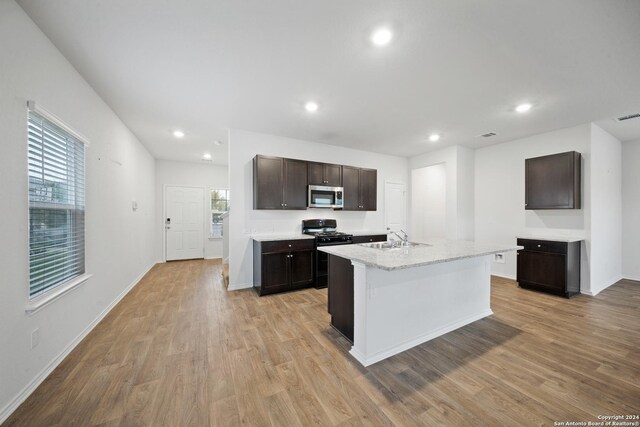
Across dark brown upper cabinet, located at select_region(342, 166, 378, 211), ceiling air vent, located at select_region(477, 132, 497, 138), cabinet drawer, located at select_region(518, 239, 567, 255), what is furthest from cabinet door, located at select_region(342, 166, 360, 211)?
cabinet drawer, located at select_region(518, 239, 567, 255)

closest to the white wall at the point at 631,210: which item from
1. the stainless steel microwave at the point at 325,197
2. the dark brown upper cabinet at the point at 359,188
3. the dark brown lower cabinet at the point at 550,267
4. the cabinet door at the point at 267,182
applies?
the dark brown lower cabinet at the point at 550,267

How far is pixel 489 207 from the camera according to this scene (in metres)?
5.05

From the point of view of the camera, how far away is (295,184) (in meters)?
4.41

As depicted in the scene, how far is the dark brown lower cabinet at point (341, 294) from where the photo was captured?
2371 millimetres

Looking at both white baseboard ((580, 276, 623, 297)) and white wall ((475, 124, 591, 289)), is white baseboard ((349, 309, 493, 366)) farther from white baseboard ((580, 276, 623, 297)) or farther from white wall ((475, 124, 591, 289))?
white wall ((475, 124, 591, 289))

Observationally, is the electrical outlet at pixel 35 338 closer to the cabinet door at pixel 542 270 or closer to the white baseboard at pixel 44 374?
the white baseboard at pixel 44 374

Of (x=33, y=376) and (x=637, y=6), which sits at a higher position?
(x=637, y=6)

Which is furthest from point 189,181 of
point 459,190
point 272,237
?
point 459,190

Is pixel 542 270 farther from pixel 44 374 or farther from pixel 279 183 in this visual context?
pixel 44 374

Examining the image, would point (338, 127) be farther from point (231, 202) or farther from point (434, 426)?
point (434, 426)

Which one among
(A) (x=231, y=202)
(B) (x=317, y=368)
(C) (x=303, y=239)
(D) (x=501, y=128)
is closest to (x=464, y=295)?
(B) (x=317, y=368)

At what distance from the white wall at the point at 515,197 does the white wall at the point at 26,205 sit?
6534 mm

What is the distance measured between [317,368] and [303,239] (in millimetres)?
2269

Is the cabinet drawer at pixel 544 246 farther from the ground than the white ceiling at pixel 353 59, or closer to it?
closer to it
